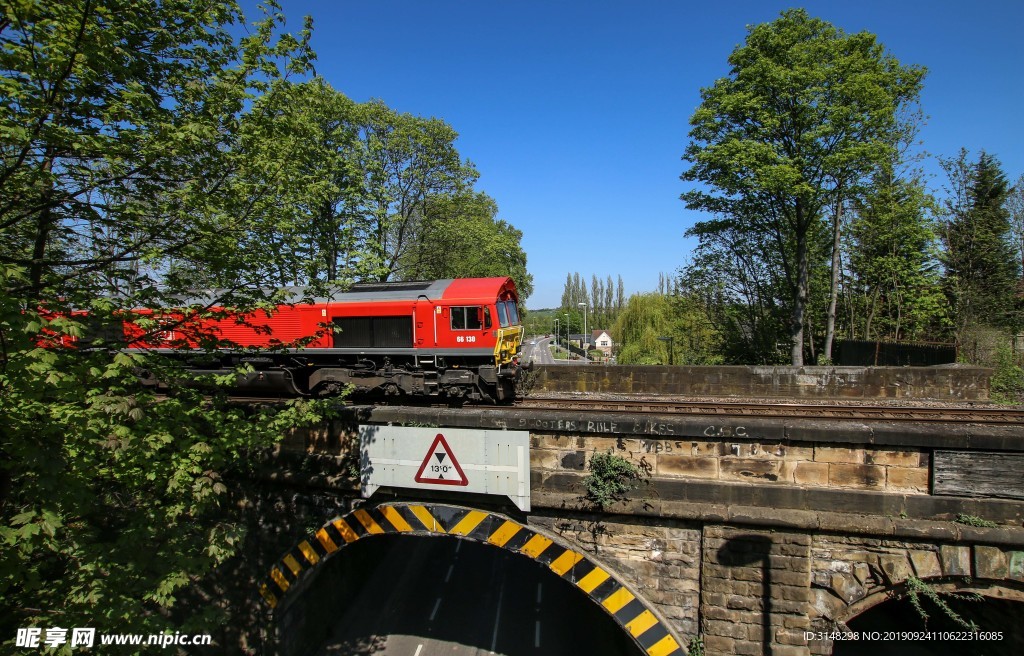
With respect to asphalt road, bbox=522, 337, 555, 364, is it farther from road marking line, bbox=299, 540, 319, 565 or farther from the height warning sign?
the height warning sign

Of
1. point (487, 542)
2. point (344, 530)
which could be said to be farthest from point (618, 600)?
point (344, 530)

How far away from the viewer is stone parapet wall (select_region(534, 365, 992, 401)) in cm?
1053

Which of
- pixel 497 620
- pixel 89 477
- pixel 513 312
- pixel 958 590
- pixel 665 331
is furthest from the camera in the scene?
pixel 665 331

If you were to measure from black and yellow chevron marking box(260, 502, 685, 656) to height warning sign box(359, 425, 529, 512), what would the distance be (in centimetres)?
34

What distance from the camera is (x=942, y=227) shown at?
1848cm

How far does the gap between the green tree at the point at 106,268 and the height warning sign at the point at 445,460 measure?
5.18 feet

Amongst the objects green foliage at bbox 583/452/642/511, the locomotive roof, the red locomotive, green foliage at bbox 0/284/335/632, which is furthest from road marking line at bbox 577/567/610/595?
the locomotive roof

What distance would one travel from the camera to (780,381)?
1122 centimetres

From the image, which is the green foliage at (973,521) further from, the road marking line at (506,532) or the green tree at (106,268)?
the green tree at (106,268)

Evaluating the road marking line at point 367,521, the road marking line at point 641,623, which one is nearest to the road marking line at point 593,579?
the road marking line at point 641,623

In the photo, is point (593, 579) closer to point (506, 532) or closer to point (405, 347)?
point (506, 532)

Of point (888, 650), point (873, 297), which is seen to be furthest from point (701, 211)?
point (888, 650)

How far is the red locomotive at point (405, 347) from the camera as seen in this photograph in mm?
10680

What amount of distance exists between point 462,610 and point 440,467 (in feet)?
24.9
